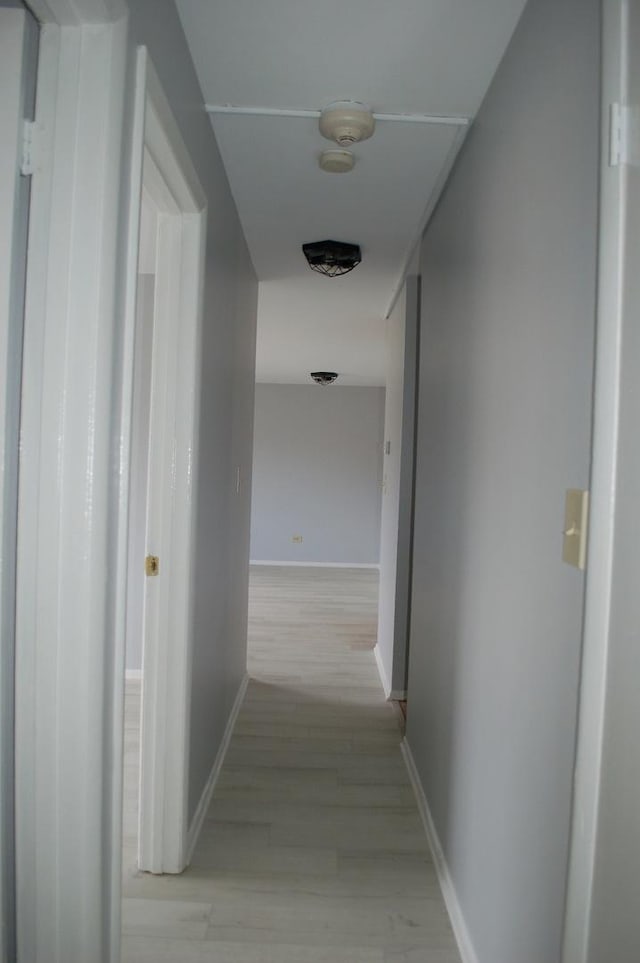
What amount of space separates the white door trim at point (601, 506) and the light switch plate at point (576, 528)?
78 mm

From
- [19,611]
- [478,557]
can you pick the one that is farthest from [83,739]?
[478,557]

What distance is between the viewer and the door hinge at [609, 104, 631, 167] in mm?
760

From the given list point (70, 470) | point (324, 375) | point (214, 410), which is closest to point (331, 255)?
point (214, 410)

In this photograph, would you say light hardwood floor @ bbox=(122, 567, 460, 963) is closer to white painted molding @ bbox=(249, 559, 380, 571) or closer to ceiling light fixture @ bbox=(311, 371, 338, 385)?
ceiling light fixture @ bbox=(311, 371, 338, 385)

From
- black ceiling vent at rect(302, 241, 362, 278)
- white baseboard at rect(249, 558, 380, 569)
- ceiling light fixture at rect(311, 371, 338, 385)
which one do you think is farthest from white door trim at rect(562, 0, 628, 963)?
white baseboard at rect(249, 558, 380, 569)

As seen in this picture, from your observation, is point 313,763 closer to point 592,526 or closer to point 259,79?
point 592,526

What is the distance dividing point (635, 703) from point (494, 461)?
0.80 meters

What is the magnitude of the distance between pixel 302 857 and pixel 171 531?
1.17 m

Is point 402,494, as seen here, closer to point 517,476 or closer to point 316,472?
point 517,476

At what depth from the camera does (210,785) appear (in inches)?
91.0

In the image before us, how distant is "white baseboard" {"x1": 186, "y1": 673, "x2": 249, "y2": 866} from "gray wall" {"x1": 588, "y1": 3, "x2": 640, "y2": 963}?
1.53m

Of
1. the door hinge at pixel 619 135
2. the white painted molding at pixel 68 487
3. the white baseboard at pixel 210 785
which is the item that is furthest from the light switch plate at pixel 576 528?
the white baseboard at pixel 210 785

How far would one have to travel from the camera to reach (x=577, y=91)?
1.04 metres

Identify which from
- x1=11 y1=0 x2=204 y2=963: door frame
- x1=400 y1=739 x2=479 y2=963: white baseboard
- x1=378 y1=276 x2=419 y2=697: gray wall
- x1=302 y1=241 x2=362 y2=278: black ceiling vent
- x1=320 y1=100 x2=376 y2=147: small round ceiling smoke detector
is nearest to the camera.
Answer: x1=11 y1=0 x2=204 y2=963: door frame
